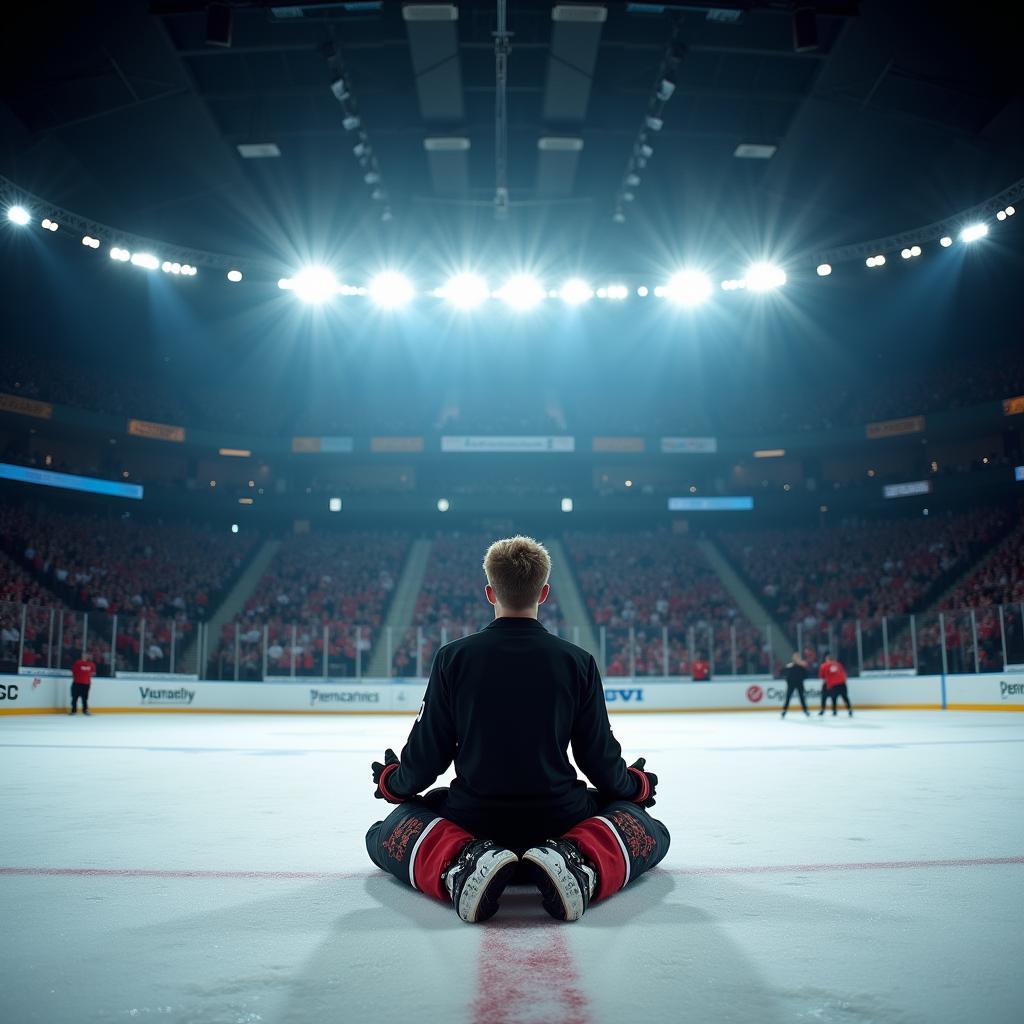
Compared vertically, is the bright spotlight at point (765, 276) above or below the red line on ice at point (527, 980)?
above

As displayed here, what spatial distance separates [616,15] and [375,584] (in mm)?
23294

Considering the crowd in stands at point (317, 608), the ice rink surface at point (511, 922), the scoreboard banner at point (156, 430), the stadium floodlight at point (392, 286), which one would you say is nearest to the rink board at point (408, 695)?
the crowd in stands at point (317, 608)

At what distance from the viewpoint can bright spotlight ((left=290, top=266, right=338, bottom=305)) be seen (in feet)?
107

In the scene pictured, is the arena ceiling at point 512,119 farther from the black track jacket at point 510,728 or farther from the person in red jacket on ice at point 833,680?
the black track jacket at point 510,728

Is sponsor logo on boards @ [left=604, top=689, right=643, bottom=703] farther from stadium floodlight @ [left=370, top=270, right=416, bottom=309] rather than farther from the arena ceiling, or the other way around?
stadium floodlight @ [left=370, top=270, right=416, bottom=309]

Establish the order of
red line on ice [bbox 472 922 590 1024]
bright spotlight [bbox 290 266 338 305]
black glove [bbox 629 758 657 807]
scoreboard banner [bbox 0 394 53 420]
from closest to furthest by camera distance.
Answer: red line on ice [bbox 472 922 590 1024] < black glove [bbox 629 758 657 807] < scoreboard banner [bbox 0 394 53 420] < bright spotlight [bbox 290 266 338 305]

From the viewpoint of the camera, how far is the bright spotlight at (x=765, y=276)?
32.7 meters

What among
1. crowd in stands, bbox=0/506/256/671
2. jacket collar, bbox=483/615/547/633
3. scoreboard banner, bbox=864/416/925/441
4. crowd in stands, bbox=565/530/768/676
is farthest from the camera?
scoreboard banner, bbox=864/416/925/441

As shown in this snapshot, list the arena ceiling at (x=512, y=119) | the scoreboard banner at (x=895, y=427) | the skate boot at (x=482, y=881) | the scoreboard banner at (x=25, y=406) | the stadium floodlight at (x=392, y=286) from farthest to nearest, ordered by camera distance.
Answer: the scoreboard banner at (x=895, y=427) → the stadium floodlight at (x=392, y=286) → the scoreboard banner at (x=25, y=406) → the arena ceiling at (x=512, y=119) → the skate boot at (x=482, y=881)

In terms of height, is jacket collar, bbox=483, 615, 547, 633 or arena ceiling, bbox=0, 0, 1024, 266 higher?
arena ceiling, bbox=0, 0, 1024, 266

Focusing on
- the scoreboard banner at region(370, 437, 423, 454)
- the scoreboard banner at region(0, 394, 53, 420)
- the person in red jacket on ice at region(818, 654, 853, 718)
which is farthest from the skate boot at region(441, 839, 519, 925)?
the scoreboard banner at region(370, 437, 423, 454)

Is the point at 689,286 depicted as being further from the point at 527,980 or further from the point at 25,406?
the point at 527,980

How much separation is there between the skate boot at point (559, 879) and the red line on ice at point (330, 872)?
98 centimetres

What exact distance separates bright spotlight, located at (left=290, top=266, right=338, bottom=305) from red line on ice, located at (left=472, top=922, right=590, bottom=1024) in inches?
1263
